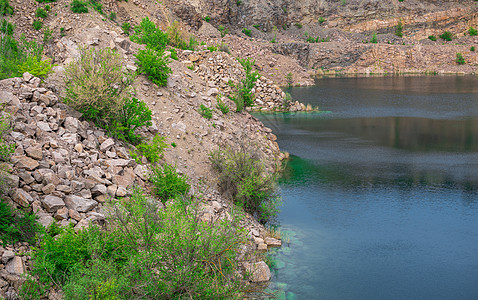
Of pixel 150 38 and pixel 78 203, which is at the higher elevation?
pixel 150 38

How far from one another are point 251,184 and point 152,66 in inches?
274

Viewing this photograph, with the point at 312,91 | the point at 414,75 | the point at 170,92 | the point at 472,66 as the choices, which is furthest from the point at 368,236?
the point at 472,66

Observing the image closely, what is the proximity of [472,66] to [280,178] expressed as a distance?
59.2m

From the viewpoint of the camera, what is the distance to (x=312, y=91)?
46000mm

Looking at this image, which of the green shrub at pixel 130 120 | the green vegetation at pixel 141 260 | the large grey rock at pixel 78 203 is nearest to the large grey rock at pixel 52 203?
the large grey rock at pixel 78 203

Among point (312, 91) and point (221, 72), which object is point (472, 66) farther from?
point (221, 72)

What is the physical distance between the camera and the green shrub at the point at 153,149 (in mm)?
13383

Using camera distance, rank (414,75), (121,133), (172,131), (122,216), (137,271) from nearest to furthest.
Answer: (137,271), (122,216), (121,133), (172,131), (414,75)

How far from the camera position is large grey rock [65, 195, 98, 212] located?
957cm

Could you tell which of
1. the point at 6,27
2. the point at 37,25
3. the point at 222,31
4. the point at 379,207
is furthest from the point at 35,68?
the point at 222,31

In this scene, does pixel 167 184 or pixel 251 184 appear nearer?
pixel 167 184

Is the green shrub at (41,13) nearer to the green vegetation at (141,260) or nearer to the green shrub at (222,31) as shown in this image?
the green vegetation at (141,260)

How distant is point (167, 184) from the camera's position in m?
12.2

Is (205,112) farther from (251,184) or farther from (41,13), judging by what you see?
(41,13)
